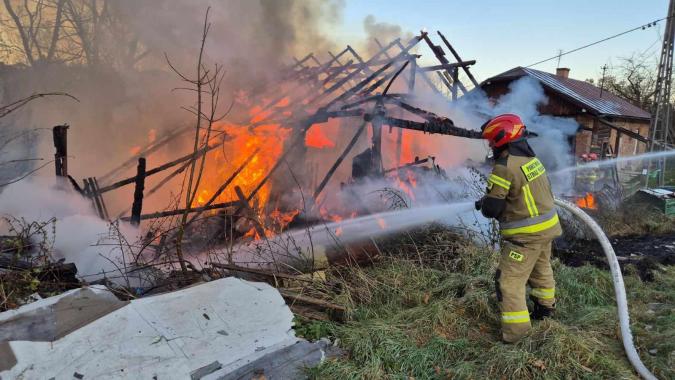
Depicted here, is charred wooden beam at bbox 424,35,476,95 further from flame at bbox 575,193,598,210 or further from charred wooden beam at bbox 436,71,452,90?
flame at bbox 575,193,598,210

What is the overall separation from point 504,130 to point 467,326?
180cm

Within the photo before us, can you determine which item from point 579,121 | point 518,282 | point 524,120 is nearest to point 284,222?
point 518,282

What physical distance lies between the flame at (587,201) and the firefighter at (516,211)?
844 cm

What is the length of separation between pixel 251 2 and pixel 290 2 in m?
1.35

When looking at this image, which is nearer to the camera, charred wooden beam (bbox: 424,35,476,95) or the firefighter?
the firefighter

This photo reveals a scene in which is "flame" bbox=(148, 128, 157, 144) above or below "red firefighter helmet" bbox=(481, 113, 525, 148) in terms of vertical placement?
above

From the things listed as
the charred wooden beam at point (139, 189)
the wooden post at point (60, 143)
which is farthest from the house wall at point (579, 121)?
the wooden post at point (60, 143)

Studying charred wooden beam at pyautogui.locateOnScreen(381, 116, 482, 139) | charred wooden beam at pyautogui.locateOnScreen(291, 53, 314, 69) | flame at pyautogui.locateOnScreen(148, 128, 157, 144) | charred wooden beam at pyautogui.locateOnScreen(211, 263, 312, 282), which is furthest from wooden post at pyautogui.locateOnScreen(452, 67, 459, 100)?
charred wooden beam at pyautogui.locateOnScreen(211, 263, 312, 282)

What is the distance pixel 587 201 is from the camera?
1081 centimetres

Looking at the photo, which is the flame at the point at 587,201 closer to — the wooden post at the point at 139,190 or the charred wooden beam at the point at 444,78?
the charred wooden beam at the point at 444,78

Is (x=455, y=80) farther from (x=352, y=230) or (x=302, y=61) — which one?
(x=352, y=230)

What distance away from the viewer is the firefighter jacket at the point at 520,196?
345 centimetres

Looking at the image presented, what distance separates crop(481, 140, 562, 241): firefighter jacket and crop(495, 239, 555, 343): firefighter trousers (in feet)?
0.36

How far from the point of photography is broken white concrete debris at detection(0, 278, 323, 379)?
2490 millimetres
